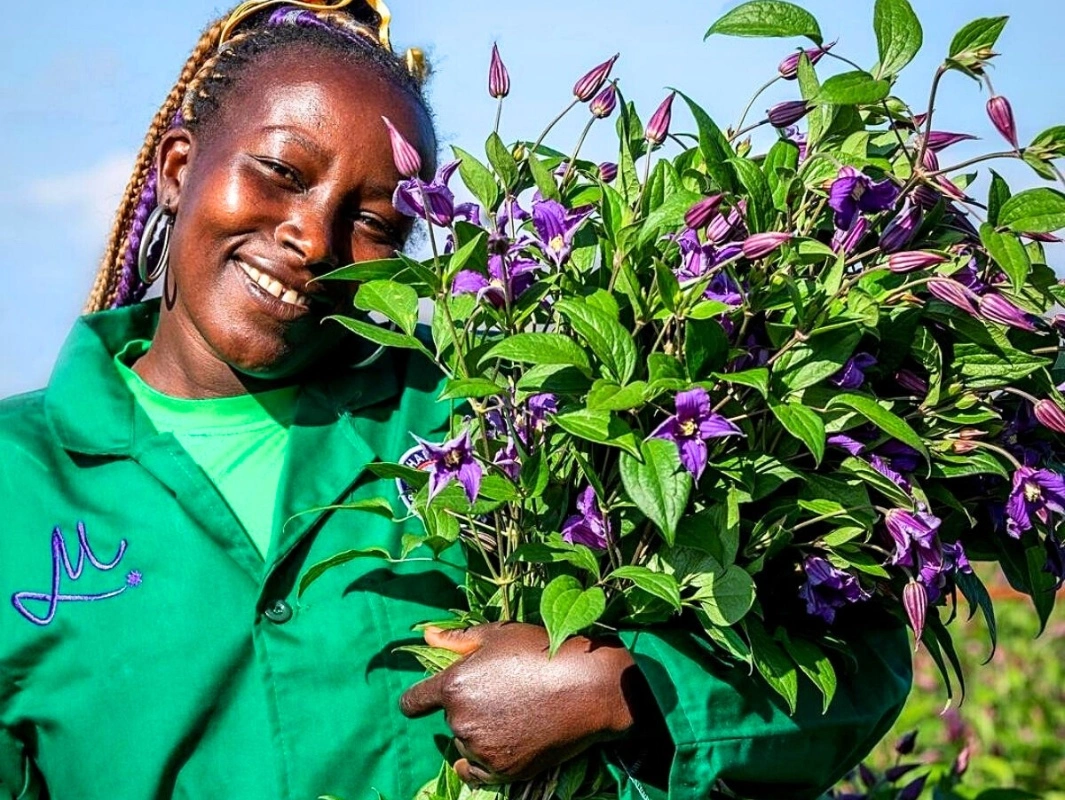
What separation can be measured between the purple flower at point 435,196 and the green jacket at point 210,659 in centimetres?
50

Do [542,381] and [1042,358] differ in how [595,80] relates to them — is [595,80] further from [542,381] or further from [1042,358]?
[1042,358]

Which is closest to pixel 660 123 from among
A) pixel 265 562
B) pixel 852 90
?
pixel 852 90

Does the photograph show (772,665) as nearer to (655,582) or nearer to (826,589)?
(826,589)

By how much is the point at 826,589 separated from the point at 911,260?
407 millimetres

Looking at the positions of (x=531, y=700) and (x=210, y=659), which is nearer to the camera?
(x=531, y=700)

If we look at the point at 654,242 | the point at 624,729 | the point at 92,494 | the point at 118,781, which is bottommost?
the point at 118,781

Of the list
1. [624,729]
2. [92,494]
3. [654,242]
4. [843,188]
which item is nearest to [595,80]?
[654,242]

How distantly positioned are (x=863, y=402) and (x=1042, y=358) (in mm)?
285

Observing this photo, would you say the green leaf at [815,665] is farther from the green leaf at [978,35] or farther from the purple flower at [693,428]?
the green leaf at [978,35]

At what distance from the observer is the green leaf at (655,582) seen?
1438mm

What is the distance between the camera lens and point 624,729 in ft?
5.33

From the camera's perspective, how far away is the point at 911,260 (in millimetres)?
1494

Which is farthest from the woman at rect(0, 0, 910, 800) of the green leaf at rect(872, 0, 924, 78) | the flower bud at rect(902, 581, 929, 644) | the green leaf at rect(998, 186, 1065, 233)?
the green leaf at rect(872, 0, 924, 78)

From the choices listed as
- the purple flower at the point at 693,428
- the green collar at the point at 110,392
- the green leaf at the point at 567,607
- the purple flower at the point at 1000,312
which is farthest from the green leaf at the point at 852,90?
the green collar at the point at 110,392
